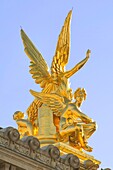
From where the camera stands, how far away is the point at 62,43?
51.7m

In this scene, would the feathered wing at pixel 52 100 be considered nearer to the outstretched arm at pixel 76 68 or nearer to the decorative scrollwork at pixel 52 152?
the outstretched arm at pixel 76 68

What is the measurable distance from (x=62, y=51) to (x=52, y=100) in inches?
200

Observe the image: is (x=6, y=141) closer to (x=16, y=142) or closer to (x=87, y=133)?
(x=16, y=142)

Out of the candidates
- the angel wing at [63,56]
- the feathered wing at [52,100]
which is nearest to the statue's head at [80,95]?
the feathered wing at [52,100]

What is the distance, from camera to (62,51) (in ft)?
168

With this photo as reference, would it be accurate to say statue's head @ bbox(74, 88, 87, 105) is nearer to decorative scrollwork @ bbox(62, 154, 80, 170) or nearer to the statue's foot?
the statue's foot

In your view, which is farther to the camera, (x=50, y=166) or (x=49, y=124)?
(x=49, y=124)

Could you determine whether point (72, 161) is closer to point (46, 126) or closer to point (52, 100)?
point (46, 126)

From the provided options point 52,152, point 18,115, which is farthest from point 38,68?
point 52,152

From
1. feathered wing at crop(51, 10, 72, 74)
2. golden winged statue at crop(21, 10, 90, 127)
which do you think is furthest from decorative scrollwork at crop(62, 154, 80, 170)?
feathered wing at crop(51, 10, 72, 74)

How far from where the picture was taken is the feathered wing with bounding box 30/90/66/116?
1861 inches

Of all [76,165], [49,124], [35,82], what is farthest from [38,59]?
[76,165]

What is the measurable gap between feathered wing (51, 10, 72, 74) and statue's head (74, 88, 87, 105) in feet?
7.43

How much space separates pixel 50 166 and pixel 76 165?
1.88 meters
